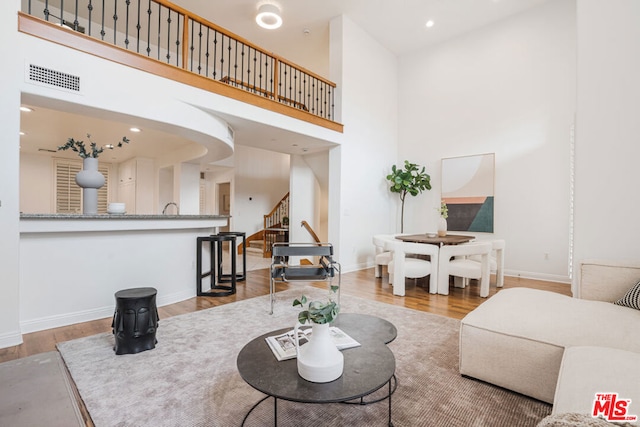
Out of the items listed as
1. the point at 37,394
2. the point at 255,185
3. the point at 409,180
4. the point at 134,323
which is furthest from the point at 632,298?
the point at 255,185

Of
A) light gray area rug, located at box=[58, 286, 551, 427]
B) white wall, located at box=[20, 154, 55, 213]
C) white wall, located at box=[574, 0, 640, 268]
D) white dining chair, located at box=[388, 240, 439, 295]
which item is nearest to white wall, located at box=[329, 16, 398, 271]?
white dining chair, located at box=[388, 240, 439, 295]

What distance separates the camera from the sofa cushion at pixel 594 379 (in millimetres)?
1058

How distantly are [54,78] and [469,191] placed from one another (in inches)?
244

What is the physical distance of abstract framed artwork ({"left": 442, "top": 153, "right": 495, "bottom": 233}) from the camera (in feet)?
18.6

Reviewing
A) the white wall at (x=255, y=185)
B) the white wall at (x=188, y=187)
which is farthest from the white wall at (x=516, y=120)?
the white wall at (x=255, y=185)

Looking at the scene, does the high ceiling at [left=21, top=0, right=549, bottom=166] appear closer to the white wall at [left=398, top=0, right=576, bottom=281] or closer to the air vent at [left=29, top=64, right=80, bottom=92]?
the white wall at [left=398, top=0, right=576, bottom=281]

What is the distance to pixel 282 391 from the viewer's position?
1.22 metres

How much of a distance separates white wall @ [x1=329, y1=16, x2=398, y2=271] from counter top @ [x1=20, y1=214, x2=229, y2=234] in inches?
109

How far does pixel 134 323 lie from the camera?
235 centimetres

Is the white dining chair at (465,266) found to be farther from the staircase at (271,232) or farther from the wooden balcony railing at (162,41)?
the staircase at (271,232)

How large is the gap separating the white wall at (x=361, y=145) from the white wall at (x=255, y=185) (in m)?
4.28

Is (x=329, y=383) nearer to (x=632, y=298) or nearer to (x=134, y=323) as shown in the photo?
(x=134, y=323)

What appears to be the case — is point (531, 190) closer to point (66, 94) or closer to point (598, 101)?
point (598, 101)

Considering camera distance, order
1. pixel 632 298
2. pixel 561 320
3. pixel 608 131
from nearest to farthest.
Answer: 1. pixel 561 320
2. pixel 632 298
3. pixel 608 131
